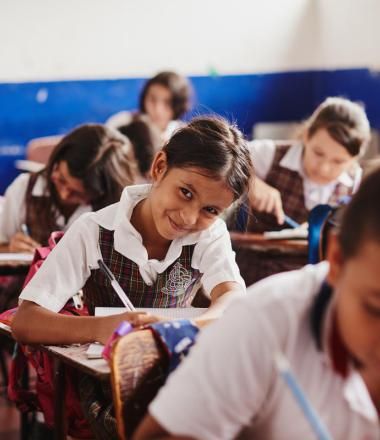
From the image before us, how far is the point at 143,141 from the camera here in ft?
11.7

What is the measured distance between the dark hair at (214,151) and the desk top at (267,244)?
94 centimetres

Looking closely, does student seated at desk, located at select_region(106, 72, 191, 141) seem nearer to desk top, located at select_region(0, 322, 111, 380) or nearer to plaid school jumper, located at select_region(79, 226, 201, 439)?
plaid school jumper, located at select_region(79, 226, 201, 439)

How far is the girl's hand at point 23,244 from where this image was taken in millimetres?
2771

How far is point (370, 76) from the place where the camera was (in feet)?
18.0

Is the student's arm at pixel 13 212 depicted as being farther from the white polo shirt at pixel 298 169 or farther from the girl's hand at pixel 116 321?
the girl's hand at pixel 116 321

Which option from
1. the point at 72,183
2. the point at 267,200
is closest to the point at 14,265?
the point at 72,183

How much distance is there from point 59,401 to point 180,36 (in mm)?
4560

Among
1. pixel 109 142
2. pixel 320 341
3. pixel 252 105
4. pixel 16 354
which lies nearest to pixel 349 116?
pixel 109 142

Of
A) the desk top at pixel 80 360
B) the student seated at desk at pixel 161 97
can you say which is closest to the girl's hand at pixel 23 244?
the desk top at pixel 80 360

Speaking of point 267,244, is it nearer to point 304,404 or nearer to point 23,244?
point 23,244

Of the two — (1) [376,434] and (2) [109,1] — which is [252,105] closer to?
(2) [109,1]

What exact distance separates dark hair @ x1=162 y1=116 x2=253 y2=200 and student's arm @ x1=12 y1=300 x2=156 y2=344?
0.42 m

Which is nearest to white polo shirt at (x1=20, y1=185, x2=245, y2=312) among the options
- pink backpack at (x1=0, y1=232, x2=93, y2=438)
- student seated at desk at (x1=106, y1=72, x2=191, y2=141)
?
pink backpack at (x1=0, y1=232, x2=93, y2=438)

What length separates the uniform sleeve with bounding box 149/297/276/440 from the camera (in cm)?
92
